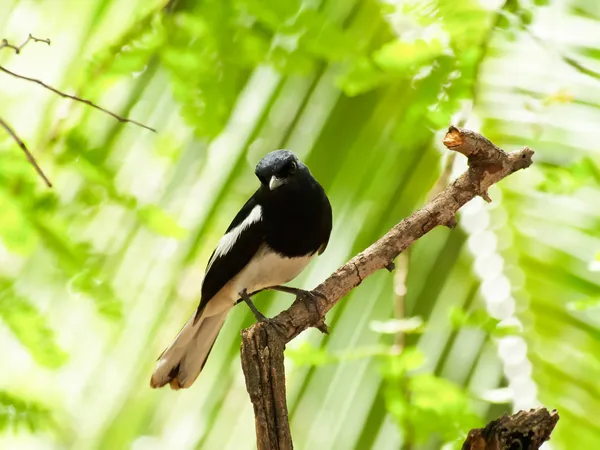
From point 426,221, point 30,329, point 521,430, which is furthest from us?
point 30,329

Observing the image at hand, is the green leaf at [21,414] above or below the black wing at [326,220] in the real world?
below

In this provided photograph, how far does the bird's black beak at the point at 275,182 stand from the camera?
170cm

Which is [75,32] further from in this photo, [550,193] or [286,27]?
[550,193]

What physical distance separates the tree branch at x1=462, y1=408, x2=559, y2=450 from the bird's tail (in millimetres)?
939

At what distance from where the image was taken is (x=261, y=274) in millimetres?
1763

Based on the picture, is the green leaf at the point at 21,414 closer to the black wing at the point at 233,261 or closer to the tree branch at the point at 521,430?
the black wing at the point at 233,261

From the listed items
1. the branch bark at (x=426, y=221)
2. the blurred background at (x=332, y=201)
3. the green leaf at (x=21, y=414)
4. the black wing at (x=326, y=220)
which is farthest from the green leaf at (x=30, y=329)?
the black wing at (x=326, y=220)

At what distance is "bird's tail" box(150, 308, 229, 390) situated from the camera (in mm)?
1757

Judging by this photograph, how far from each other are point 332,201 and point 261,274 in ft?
1.19

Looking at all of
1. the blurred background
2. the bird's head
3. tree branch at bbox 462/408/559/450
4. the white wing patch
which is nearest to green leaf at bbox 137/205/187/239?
the blurred background

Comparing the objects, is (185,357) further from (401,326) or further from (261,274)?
(401,326)

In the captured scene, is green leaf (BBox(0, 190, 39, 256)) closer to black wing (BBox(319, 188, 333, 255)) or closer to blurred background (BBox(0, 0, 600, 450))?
blurred background (BBox(0, 0, 600, 450))

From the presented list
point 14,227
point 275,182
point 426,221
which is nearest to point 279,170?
point 275,182

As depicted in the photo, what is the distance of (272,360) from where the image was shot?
→ 47.1 inches
